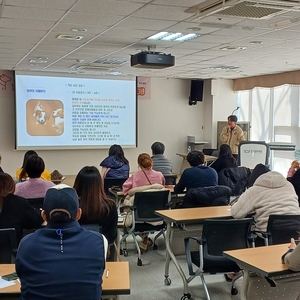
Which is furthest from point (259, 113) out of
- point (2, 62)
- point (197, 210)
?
point (197, 210)

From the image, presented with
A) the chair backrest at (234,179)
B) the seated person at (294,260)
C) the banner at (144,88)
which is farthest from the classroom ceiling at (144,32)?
the seated person at (294,260)

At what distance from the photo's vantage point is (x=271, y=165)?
31.4 ft

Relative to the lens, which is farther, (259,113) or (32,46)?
(259,113)

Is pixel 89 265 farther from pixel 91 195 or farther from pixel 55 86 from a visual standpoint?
pixel 55 86

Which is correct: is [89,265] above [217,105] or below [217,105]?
below

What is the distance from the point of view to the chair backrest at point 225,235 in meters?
3.19

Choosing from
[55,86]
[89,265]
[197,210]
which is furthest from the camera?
[55,86]

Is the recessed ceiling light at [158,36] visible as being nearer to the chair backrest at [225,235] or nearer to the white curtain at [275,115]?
the chair backrest at [225,235]

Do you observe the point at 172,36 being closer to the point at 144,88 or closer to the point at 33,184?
the point at 33,184

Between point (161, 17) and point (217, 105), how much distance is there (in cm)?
648

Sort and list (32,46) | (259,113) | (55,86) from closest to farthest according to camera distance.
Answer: (32,46), (55,86), (259,113)

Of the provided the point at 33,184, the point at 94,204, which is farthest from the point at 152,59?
the point at 94,204

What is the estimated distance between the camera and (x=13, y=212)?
3.11m

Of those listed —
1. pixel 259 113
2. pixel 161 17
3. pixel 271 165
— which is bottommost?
pixel 271 165
